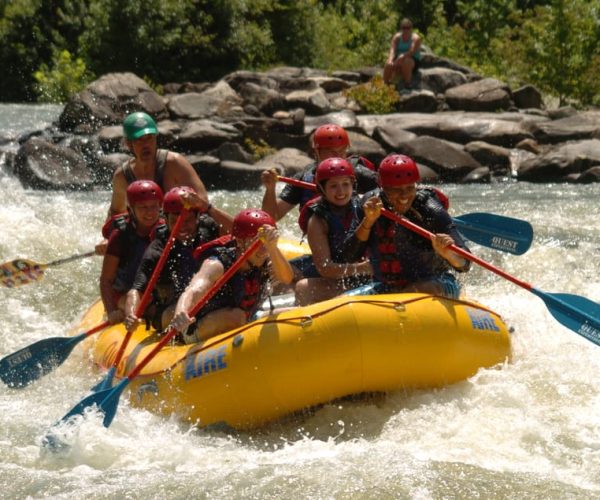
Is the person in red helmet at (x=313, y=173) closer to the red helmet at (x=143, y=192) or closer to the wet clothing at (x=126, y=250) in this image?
the red helmet at (x=143, y=192)

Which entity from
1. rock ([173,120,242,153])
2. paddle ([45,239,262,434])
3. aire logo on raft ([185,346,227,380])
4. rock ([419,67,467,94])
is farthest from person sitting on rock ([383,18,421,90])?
aire logo on raft ([185,346,227,380])

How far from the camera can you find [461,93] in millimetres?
16562

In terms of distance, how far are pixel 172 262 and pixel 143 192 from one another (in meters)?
0.46

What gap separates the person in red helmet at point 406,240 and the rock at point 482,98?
10846 mm

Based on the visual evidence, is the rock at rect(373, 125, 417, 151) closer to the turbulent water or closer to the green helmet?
the turbulent water

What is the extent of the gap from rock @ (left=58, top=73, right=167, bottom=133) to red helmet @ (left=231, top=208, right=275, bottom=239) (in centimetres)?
978

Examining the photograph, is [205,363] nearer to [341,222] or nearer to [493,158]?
[341,222]

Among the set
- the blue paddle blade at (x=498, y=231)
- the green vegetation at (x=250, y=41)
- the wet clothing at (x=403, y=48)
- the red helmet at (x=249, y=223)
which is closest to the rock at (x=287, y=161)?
the wet clothing at (x=403, y=48)

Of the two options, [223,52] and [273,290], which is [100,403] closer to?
[273,290]

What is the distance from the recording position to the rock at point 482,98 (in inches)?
645

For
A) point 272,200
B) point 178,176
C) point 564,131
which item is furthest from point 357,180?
point 564,131

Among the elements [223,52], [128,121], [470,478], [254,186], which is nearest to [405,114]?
[254,186]

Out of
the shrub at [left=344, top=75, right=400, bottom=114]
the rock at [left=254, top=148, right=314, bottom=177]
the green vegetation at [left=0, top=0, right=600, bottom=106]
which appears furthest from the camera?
the green vegetation at [left=0, top=0, right=600, bottom=106]

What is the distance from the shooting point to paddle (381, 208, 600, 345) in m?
5.57
